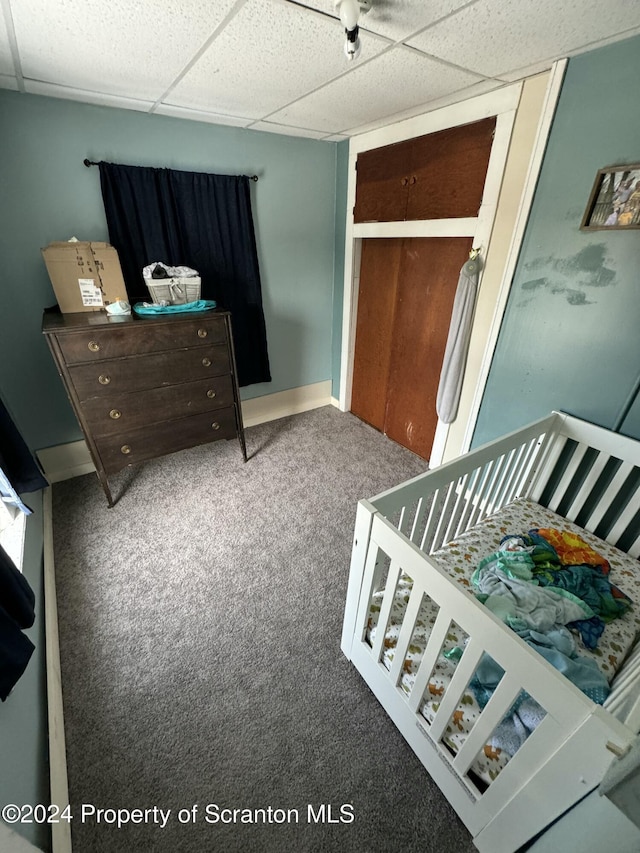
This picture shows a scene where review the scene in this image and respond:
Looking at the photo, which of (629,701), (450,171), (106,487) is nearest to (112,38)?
(450,171)

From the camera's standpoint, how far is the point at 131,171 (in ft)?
6.54

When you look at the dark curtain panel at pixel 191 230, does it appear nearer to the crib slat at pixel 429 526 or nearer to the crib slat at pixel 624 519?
the crib slat at pixel 429 526

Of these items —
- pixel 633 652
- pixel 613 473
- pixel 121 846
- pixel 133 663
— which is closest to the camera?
pixel 121 846

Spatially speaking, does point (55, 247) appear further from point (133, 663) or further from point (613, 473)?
point (613, 473)

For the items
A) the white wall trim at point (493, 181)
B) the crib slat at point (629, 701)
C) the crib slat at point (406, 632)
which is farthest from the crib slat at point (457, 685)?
the white wall trim at point (493, 181)

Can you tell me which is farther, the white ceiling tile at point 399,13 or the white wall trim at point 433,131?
the white wall trim at point 433,131

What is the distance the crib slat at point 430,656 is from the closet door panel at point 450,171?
198 cm

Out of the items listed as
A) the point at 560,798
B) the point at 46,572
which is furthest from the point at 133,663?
the point at 560,798

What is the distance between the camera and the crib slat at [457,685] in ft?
2.68

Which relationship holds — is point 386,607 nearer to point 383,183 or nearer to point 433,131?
point 433,131

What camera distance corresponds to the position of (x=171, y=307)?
2.01 m

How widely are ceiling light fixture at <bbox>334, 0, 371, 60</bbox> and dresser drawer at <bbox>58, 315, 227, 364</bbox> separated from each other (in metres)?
1.34

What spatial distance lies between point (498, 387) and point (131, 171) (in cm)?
248

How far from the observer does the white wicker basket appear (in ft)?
6.64
